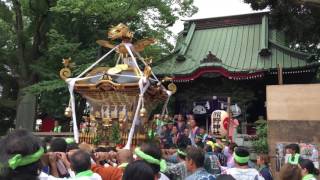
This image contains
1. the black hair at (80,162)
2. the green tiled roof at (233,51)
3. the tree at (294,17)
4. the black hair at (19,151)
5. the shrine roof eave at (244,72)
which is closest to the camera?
the black hair at (19,151)

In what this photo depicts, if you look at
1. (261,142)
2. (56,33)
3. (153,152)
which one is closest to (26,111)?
(56,33)

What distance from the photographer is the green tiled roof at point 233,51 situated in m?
16.8

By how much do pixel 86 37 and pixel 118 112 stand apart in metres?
8.01

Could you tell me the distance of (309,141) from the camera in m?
10.6

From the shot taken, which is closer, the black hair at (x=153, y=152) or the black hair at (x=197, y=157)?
the black hair at (x=153, y=152)

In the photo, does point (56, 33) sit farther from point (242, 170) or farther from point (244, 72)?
point (242, 170)

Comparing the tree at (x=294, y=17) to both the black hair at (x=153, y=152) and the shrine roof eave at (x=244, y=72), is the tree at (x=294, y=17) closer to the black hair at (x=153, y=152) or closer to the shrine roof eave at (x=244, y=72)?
the shrine roof eave at (x=244, y=72)

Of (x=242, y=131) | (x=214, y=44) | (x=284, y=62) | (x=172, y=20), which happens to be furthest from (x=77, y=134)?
(x=214, y=44)

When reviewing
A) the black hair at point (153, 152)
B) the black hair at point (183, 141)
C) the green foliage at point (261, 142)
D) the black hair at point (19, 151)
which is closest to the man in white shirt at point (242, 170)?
the black hair at point (153, 152)

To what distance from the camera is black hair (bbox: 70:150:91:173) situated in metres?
3.67

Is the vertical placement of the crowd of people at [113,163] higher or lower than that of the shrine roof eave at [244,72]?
lower

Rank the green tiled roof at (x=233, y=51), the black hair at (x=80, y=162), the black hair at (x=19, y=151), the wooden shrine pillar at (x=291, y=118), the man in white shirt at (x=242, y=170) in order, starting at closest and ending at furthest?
the black hair at (x=19, y=151)
the black hair at (x=80, y=162)
the man in white shirt at (x=242, y=170)
the wooden shrine pillar at (x=291, y=118)
the green tiled roof at (x=233, y=51)

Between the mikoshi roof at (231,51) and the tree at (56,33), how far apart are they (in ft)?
3.99

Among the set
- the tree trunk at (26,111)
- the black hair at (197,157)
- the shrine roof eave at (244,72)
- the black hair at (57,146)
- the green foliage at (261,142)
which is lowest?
the green foliage at (261,142)
